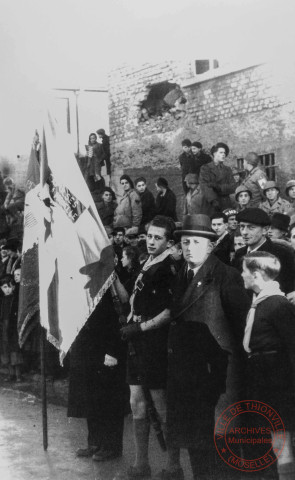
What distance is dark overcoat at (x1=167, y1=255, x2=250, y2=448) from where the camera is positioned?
4.52 meters

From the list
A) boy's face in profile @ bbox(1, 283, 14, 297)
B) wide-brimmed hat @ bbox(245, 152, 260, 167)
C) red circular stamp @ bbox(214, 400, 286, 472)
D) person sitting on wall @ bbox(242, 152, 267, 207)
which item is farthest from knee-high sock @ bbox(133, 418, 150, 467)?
wide-brimmed hat @ bbox(245, 152, 260, 167)

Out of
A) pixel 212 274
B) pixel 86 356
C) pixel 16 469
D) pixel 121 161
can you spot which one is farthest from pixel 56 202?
pixel 121 161

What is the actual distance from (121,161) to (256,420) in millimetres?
14495

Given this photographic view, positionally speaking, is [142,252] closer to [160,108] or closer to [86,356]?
[86,356]

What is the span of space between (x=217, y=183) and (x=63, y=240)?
5.30m

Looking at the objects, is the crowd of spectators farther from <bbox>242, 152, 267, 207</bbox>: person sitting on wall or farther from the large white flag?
<bbox>242, 152, 267, 207</bbox>: person sitting on wall

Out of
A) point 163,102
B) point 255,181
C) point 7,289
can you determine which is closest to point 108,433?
point 7,289

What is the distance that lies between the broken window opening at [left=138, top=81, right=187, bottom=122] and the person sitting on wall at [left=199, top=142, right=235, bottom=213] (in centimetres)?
579

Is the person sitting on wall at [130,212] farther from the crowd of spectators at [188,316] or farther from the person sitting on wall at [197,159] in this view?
the crowd of spectators at [188,316]

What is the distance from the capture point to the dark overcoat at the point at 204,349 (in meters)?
4.52

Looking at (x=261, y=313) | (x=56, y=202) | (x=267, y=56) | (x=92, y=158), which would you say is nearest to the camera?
(x=261, y=313)

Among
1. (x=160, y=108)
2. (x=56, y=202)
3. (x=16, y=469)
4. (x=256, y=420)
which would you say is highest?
(x=160, y=108)

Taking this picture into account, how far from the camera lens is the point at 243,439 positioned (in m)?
4.75

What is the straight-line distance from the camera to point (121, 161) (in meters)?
18.5
